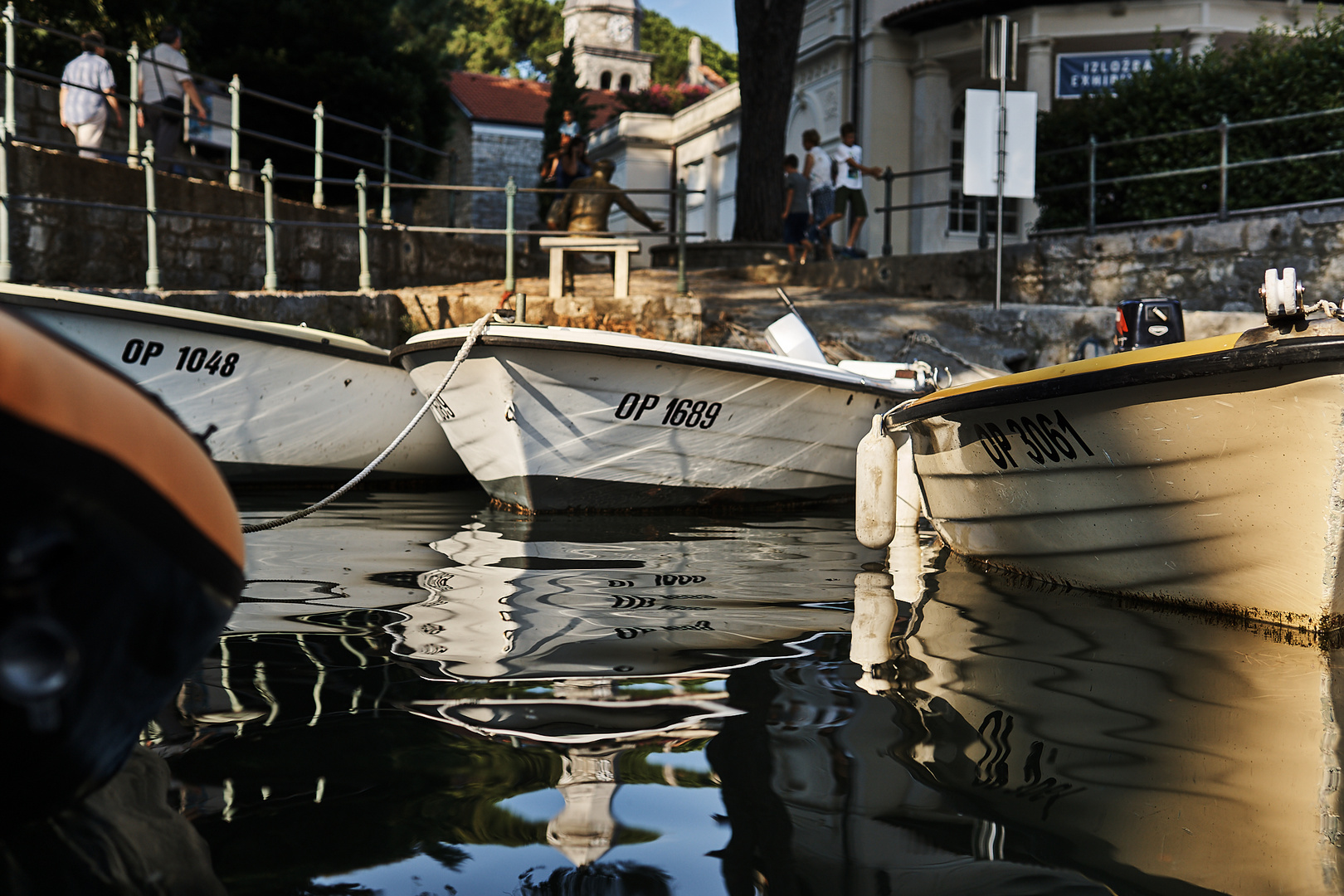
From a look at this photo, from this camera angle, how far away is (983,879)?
1.74 meters

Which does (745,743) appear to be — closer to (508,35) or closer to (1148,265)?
(1148,265)

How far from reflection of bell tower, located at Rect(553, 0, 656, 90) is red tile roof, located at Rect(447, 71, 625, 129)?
47.0 ft

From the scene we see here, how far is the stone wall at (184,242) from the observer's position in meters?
7.53

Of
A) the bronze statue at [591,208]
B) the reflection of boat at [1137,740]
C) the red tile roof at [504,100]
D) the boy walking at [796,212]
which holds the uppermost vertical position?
the red tile roof at [504,100]

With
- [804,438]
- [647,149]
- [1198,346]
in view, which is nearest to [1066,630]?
[1198,346]

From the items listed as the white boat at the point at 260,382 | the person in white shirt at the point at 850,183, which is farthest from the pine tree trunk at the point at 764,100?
the white boat at the point at 260,382

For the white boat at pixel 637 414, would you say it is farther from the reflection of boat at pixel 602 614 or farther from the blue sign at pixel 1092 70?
the blue sign at pixel 1092 70

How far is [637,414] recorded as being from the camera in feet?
19.3

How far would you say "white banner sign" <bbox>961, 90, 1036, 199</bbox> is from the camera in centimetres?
881

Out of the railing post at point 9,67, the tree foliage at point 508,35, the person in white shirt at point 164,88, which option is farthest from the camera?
the tree foliage at point 508,35

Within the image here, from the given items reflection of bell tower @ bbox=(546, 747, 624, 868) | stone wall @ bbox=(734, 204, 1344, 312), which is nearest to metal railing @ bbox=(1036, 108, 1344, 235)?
stone wall @ bbox=(734, 204, 1344, 312)

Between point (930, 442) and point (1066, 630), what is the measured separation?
4.43 feet

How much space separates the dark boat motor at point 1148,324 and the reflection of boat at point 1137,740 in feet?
4.38

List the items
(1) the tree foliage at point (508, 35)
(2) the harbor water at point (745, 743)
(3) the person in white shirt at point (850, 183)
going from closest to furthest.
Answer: (2) the harbor water at point (745, 743) < (3) the person in white shirt at point (850, 183) < (1) the tree foliage at point (508, 35)
